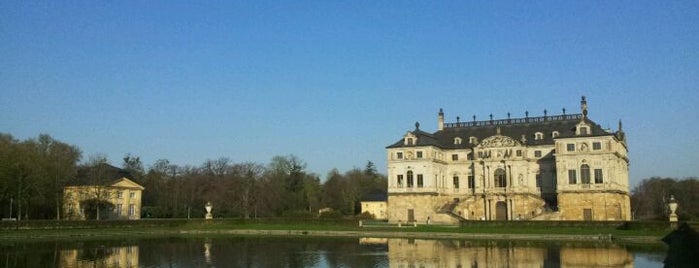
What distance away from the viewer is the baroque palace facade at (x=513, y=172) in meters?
57.8

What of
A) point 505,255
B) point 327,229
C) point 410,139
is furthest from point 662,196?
point 505,255

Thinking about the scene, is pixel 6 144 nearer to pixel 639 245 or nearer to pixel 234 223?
pixel 234 223

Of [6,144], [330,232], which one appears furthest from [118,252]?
[6,144]

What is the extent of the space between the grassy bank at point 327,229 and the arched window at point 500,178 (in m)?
11.8

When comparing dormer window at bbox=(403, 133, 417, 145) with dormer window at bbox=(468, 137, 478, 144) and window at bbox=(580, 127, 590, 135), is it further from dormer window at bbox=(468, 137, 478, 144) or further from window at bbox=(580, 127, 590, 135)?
window at bbox=(580, 127, 590, 135)

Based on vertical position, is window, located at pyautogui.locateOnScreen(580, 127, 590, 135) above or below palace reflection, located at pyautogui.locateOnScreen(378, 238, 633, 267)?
above

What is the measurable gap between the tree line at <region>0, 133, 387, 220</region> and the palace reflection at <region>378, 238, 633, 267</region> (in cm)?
3946

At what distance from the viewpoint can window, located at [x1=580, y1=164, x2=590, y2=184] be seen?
58062 mm

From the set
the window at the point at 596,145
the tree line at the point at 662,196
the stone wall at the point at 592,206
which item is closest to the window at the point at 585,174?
the stone wall at the point at 592,206

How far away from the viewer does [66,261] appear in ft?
89.3

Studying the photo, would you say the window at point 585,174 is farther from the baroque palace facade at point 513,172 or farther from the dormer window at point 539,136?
the dormer window at point 539,136

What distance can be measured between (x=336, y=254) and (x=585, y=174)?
116 feet

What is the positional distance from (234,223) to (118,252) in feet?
85.7

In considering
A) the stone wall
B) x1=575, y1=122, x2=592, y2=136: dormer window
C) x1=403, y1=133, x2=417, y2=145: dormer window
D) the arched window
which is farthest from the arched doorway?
x1=403, y1=133, x2=417, y2=145: dormer window
